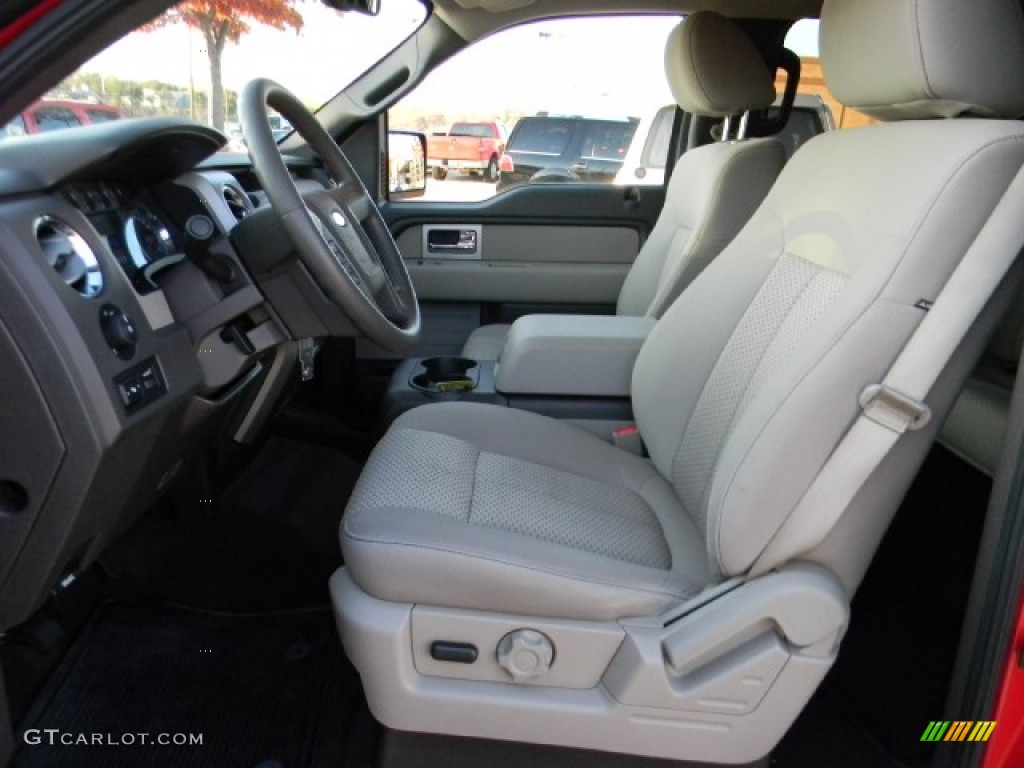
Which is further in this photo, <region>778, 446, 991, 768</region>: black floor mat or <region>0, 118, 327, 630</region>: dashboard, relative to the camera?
<region>778, 446, 991, 768</region>: black floor mat

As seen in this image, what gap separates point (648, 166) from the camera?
296cm

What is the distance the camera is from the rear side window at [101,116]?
1.31m

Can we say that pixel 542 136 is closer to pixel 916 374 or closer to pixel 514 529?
pixel 514 529

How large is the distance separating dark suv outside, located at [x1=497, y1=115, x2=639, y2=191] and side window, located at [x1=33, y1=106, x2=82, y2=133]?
5.88 feet

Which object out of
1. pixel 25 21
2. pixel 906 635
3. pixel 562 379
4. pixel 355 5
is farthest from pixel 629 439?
pixel 25 21

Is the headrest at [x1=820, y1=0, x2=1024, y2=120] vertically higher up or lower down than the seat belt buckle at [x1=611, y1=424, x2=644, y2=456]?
higher up

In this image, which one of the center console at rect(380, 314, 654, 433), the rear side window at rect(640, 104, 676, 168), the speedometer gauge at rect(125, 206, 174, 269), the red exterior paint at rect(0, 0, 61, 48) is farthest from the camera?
the rear side window at rect(640, 104, 676, 168)

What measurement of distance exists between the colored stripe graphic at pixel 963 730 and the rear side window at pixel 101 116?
1430 mm

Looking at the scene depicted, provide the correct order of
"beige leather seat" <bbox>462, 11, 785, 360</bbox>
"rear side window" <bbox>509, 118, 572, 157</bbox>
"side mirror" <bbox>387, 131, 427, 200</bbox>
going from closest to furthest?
1. "beige leather seat" <bbox>462, 11, 785, 360</bbox>
2. "side mirror" <bbox>387, 131, 427, 200</bbox>
3. "rear side window" <bbox>509, 118, 572, 157</bbox>

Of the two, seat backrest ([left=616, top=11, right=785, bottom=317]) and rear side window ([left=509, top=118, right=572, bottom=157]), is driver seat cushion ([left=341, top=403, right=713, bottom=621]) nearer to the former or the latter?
seat backrest ([left=616, top=11, right=785, bottom=317])

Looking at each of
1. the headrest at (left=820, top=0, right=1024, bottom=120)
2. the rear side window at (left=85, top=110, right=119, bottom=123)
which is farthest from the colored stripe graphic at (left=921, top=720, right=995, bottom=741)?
the rear side window at (left=85, top=110, right=119, bottom=123)

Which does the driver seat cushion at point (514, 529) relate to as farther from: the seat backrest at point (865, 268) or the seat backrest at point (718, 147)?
the seat backrest at point (718, 147)

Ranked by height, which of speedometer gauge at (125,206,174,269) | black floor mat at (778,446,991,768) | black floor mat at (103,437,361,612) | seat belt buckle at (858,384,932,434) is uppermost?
seat belt buckle at (858,384,932,434)

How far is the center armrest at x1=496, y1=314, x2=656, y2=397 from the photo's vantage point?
6.24 feet
